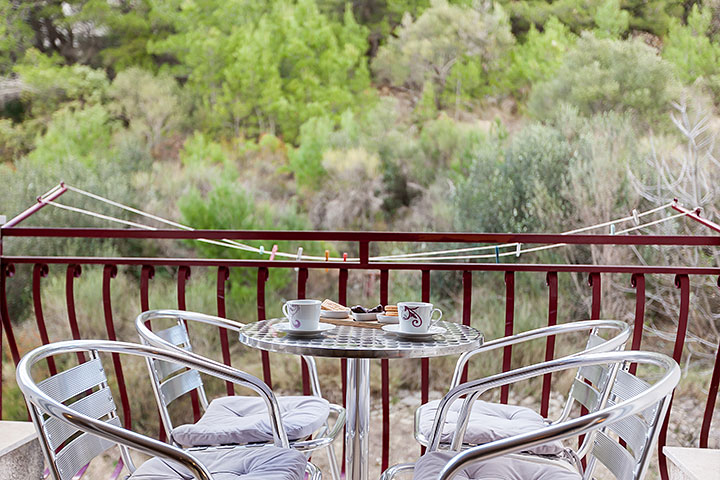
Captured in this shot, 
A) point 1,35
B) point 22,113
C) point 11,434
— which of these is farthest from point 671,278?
point 1,35

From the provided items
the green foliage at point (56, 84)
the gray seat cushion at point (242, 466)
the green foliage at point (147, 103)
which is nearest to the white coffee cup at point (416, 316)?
the gray seat cushion at point (242, 466)

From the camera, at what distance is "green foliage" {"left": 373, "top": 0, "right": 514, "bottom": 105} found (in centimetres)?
1034

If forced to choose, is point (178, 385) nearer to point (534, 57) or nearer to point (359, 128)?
point (359, 128)

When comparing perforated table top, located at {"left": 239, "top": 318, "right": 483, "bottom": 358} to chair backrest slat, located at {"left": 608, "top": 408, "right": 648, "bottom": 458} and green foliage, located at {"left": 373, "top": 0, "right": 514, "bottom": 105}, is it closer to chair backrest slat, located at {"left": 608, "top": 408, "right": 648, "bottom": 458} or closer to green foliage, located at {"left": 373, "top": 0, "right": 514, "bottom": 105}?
chair backrest slat, located at {"left": 608, "top": 408, "right": 648, "bottom": 458}

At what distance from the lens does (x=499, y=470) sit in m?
1.51

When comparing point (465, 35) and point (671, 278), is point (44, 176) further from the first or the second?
point (671, 278)

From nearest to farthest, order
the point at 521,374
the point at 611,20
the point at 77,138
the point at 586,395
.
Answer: the point at 521,374 → the point at 586,395 → the point at 611,20 → the point at 77,138

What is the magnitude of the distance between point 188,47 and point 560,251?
6.62m

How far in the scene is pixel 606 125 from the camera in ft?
30.3

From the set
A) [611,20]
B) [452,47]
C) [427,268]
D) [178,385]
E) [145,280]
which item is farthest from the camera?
[452,47]

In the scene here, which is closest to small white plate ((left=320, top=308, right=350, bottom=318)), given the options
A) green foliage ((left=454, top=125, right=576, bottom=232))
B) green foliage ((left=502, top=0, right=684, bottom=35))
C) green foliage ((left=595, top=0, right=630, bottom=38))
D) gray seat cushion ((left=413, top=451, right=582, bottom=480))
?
gray seat cushion ((left=413, top=451, right=582, bottom=480))

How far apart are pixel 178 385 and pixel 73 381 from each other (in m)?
0.44

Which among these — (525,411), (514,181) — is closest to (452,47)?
(514,181)

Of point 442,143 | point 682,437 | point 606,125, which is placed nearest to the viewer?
point 682,437
